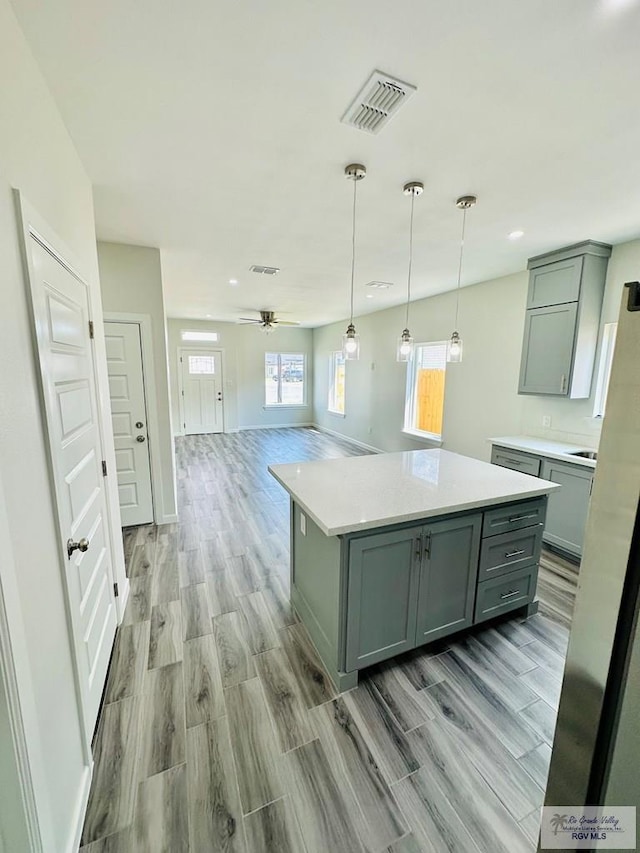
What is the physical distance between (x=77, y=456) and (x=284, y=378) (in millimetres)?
7611

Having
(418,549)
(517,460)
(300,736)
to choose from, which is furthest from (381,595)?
(517,460)

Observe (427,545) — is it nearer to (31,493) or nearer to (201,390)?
(31,493)

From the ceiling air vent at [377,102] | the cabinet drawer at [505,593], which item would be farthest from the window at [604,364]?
the ceiling air vent at [377,102]

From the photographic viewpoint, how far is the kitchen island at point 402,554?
1729 millimetres

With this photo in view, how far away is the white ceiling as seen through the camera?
1.16 meters

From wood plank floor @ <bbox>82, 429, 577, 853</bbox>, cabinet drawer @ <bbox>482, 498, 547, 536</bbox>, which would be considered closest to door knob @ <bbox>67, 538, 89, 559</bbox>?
wood plank floor @ <bbox>82, 429, 577, 853</bbox>

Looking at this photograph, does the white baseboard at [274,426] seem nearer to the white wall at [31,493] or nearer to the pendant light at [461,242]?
the pendant light at [461,242]

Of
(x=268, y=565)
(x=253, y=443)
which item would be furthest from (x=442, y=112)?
(x=253, y=443)

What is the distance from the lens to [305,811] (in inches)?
51.6

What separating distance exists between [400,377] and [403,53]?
16.1 feet

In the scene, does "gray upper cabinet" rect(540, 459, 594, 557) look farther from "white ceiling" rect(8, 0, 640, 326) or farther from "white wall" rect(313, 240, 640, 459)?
"white ceiling" rect(8, 0, 640, 326)

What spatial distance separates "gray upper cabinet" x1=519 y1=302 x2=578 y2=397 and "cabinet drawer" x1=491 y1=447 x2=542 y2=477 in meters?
0.66

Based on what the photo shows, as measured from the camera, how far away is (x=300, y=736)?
5.17ft

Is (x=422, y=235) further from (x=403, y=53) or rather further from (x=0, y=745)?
(x=0, y=745)
